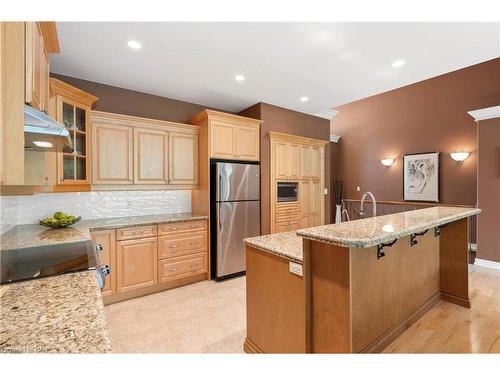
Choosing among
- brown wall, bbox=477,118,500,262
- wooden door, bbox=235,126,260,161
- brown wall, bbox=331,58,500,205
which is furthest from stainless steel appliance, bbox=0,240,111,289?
brown wall, bbox=331,58,500,205

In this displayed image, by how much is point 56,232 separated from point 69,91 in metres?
1.48

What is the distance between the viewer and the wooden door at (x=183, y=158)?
3.53m

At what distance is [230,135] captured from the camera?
3.69 metres

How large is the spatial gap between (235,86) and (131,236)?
92.5 inches

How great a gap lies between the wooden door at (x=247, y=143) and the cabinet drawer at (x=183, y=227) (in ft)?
3.76

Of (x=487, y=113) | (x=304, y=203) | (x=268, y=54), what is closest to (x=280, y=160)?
(x=304, y=203)

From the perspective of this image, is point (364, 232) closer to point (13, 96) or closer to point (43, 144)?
point (13, 96)

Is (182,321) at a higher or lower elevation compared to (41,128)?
lower

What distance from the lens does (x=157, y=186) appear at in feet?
11.2

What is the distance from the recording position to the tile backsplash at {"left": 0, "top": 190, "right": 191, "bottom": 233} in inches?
104

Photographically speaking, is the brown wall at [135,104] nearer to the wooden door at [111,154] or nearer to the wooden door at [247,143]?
the wooden door at [111,154]
